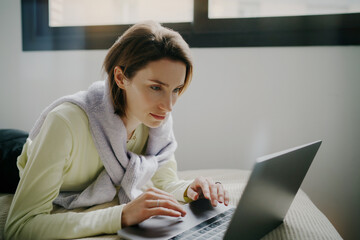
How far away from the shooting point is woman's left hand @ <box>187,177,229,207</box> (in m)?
0.82

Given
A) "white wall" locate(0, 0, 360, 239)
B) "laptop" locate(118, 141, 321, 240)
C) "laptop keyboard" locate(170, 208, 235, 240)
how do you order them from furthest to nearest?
"white wall" locate(0, 0, 360, 239), "laptop keyboard" locate(170, 208, 235, 240), "laptop" locate(118, 141, 321, 240)

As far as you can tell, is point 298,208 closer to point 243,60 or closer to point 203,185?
point 203,185

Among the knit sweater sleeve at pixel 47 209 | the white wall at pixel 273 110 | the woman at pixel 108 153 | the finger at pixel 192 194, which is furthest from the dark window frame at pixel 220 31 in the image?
the knit sweater sleeve at pixel 47 209

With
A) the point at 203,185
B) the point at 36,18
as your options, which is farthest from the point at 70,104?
the point at 36,18

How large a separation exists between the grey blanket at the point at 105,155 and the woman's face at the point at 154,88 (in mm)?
85

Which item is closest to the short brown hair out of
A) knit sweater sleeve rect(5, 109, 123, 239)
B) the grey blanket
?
the grey blanket

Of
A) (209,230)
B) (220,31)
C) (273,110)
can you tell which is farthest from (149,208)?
(220,31)

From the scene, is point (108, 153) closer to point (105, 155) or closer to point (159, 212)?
point (105, 155)

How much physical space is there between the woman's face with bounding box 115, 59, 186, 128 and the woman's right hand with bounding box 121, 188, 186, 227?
28 cm

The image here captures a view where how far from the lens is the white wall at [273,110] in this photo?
141cm

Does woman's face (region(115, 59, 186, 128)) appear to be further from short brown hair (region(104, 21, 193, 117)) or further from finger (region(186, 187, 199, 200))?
finger (region(186, 187, 199, 200))

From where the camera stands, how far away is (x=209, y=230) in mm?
676

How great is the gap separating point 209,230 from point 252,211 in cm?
15

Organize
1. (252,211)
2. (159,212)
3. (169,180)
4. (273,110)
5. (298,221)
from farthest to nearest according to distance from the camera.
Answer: (273,110) → (169,180) → (298,221) → (159,212) → (252,211)
